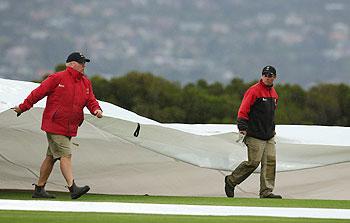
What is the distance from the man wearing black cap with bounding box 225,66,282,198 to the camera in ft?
37.4

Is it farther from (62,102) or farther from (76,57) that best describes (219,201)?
(76,57)

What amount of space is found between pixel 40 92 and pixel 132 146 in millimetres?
2731

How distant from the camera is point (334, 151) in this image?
1308 cm

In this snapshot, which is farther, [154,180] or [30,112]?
[154,180]

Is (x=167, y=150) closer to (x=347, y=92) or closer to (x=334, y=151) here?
(x=334, y=151)

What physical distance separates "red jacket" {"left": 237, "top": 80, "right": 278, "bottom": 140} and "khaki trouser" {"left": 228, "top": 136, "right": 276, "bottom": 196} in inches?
4.0

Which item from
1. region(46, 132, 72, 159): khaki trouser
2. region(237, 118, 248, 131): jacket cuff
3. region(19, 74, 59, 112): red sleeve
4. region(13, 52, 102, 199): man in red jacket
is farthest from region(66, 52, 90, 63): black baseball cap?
region(237, 118, 248, 131): jacket cuff

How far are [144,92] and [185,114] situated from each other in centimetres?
414

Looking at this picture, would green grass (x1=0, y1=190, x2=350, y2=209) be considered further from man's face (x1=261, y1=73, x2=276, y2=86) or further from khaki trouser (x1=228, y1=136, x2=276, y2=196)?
man's face (x1=261, y1=73, x2=276, y2=86)

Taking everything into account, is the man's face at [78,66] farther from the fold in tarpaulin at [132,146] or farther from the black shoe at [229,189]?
the black shoe at [229,189]

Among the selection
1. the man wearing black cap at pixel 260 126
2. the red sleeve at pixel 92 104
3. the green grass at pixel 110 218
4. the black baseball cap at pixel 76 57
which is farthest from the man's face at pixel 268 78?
the green grass at pixel 110 218

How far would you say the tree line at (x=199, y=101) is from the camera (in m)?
58.0

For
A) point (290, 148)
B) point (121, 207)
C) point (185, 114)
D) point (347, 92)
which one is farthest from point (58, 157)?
point (347, 92)

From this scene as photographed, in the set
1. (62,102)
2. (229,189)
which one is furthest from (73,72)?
(229,189)
